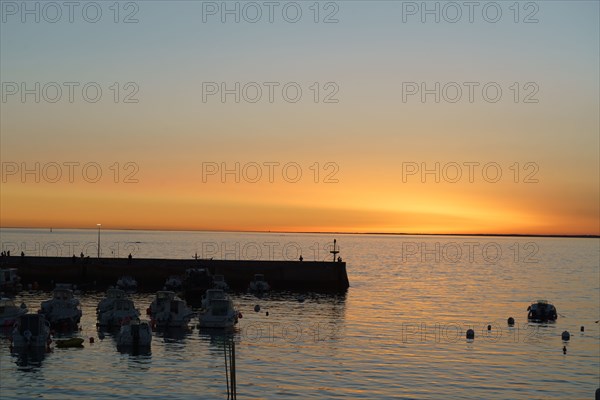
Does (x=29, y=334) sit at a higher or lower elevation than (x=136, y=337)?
higher

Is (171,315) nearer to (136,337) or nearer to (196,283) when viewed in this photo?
(136,337)

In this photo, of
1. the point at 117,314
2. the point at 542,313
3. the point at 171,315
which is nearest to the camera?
the point at 171,315

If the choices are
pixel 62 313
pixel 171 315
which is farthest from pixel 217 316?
pixel 62 313

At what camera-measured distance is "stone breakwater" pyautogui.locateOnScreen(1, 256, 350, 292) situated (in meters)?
118

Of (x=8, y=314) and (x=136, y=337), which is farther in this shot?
(x=8, y=314)

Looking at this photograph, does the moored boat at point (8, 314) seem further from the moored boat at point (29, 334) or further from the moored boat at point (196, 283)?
the moored boat at point (196, 283)

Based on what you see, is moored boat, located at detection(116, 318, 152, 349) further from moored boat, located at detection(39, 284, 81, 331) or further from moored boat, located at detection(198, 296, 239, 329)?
moored boat, located at detection(39, 284, 81, 331)

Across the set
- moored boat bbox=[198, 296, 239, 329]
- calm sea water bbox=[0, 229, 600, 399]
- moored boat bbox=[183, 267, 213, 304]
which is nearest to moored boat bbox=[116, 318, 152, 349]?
calm sea water bbox=[0, 229, 600, 399]

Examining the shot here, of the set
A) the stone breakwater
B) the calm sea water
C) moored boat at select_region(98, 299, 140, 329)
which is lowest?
the calm sea water

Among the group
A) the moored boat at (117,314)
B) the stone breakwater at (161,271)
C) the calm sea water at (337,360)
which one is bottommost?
the calm sea water at (337,360)

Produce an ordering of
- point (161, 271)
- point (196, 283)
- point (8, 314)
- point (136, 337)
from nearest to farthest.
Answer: point (136, 337) < point (8, 314) < point (196, 283) < point (161, 271)

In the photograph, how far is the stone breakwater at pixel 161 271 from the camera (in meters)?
118

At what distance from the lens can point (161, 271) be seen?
121 metres

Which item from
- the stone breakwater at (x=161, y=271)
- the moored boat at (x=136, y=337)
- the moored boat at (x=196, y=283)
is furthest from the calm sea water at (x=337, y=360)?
the stone breakwater at (x=161, y=271)
